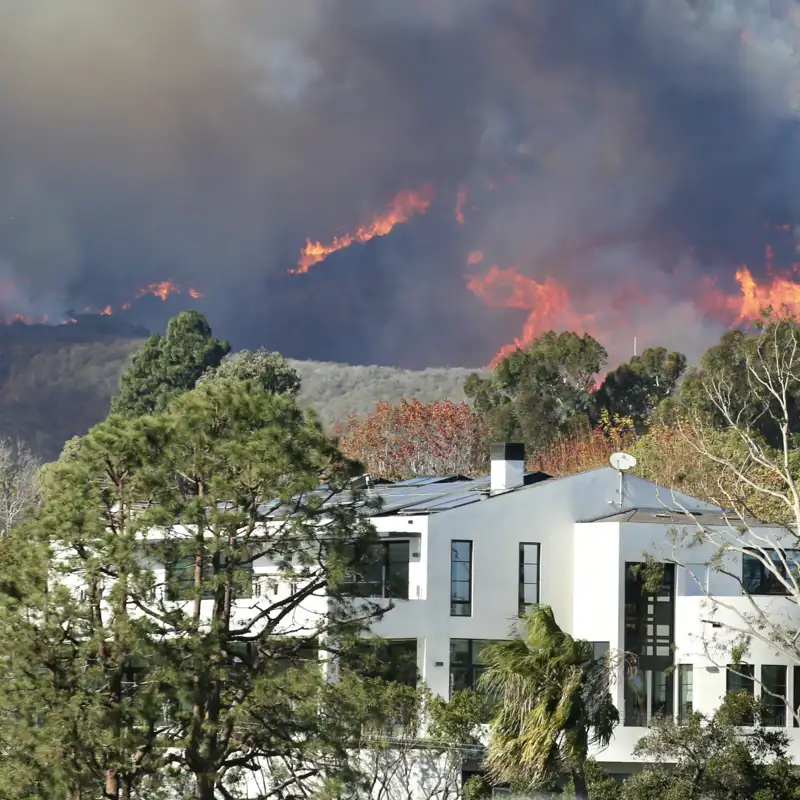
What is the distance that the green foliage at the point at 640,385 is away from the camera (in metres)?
100

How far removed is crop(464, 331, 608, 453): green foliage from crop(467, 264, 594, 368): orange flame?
25.5m

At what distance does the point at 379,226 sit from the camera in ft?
494

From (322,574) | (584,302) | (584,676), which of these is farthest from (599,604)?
(584,302)

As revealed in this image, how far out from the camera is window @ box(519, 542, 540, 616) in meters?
44.6

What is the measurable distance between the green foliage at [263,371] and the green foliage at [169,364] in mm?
6095

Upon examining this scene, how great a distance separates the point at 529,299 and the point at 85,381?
45.0m

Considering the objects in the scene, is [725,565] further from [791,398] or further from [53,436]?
[53,436]

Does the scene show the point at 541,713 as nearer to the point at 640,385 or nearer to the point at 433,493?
the point at 433,493

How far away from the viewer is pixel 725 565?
145 ft

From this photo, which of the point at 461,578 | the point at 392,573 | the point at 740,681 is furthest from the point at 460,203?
the point at 740,681

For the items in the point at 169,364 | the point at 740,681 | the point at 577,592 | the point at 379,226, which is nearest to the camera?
the point at 740,681

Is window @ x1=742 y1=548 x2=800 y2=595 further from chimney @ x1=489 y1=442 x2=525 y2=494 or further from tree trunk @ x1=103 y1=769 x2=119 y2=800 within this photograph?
tree trunk @ x1=103 y1=769 x2=119 y2=800

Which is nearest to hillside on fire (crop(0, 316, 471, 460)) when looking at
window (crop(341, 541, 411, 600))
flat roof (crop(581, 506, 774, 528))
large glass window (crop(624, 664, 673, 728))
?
flat roof (crop(581, 506, 774, 528))

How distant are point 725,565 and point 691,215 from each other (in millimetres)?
91405
